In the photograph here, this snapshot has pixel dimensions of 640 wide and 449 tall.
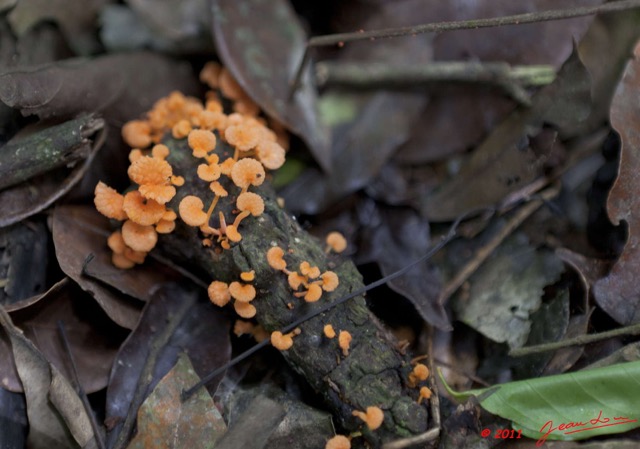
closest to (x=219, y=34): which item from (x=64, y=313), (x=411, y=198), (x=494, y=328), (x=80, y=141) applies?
(x=80, y=141)

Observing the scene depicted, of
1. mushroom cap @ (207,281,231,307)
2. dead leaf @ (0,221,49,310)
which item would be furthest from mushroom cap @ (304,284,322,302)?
dead leaf @ (0,221,49,310)

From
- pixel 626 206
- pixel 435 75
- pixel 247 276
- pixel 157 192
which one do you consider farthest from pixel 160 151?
pixel 626 206

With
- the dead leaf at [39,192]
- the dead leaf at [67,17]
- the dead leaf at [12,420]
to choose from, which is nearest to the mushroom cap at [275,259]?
the dead leaf at [39,192]

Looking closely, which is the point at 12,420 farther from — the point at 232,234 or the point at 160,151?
the point at 160,151

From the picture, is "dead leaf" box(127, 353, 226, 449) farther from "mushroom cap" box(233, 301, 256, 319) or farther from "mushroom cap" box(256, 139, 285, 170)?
"mushroom cap" box(256, 139, 285, 170)

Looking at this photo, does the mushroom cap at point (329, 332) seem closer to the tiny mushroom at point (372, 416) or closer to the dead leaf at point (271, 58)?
the tiny mushroom at point (372, 416)

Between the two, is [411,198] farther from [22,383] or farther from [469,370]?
[22,383]
